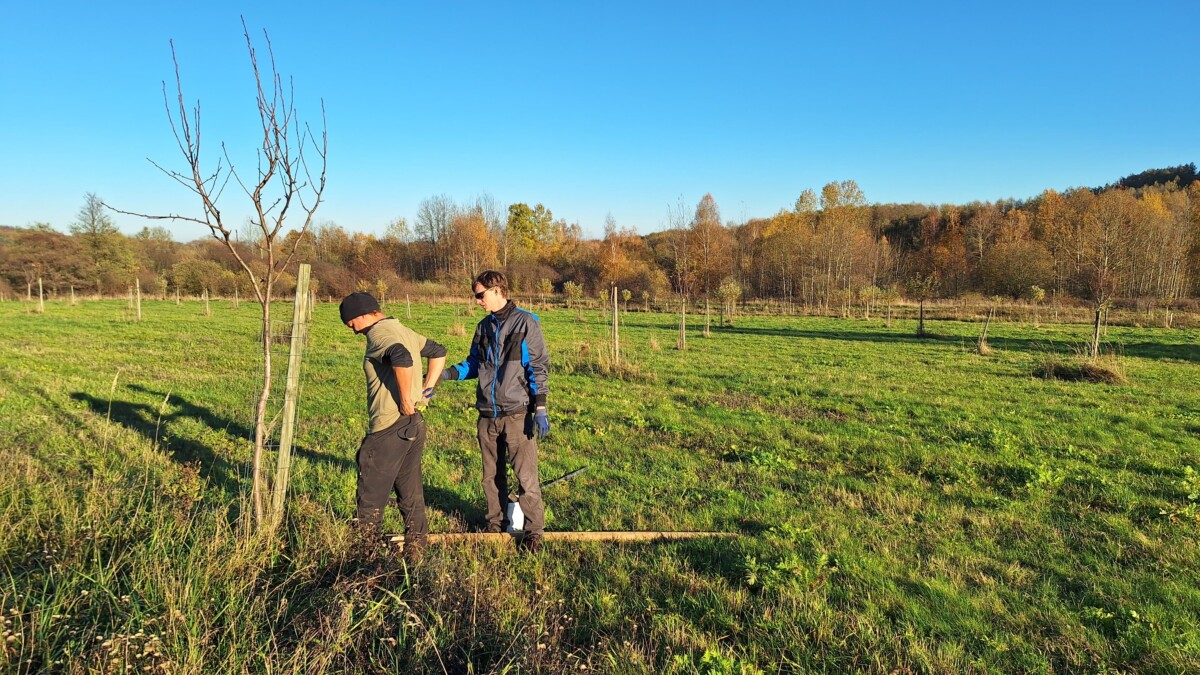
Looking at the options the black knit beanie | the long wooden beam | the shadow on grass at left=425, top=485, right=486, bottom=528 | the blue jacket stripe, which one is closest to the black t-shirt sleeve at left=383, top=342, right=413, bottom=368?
the black knit beanie

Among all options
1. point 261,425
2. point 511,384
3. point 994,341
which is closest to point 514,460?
point 511,384

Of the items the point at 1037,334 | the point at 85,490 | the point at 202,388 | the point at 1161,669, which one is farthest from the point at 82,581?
the point at 1037,334

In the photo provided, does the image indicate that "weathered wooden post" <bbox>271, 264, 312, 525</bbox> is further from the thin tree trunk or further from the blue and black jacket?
the blue and black jacket

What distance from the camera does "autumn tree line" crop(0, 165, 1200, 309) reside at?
4166cm

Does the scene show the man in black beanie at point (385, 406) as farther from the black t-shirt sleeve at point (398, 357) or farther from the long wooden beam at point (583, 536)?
the long wooden beam at point (583, 536)

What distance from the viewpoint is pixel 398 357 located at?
347 centimetres

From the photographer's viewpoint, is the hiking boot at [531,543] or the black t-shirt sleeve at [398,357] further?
the hiking boot at [531,543]

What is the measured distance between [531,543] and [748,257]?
54.7 meters

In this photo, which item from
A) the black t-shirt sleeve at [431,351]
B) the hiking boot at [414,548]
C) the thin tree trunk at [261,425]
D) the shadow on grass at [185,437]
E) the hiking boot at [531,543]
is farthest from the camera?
the shadow on grass at [185,437]

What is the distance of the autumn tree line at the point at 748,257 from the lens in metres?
41.7

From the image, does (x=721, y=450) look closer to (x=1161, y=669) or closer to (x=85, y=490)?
(x=1161, y=669)

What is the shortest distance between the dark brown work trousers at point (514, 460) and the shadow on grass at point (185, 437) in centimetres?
214

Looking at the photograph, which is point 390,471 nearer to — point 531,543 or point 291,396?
point 291,396

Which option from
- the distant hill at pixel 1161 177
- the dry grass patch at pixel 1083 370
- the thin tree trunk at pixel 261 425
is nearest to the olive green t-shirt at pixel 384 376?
the thin tree trunk at pixel 261 425
